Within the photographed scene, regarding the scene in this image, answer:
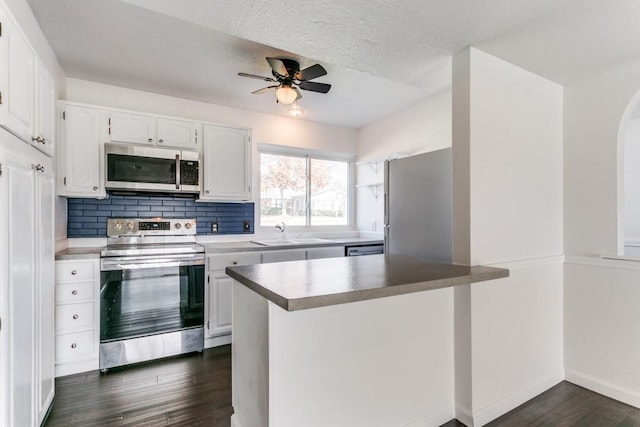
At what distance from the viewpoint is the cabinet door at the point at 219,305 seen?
118 inches

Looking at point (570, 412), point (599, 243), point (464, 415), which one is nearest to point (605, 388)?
point (570, 412)

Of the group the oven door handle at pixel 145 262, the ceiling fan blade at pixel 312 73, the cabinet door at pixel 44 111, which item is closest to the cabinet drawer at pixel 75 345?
the oven door handle at pixel 145 262

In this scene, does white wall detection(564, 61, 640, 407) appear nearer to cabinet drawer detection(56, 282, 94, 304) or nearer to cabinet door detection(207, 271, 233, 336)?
cabinet door detection(207, 271, 233, 336)

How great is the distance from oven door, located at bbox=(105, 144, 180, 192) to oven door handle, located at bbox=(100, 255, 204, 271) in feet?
2.16

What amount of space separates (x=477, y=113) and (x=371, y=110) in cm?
213

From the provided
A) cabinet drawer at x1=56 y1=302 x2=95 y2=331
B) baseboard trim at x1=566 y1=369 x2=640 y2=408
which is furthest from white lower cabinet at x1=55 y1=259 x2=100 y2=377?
baseboard trim at x1=566 y1=369 x2=640 y2=408

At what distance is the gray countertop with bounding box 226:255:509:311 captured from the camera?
1.25m

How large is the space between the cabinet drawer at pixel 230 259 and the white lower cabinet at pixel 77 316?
91 cm

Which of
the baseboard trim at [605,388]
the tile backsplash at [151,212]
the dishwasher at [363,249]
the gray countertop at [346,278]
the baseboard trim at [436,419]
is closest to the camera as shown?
the gray countertop at [346,278]

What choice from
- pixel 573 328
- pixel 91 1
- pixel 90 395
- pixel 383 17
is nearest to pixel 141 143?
pixel 91 1

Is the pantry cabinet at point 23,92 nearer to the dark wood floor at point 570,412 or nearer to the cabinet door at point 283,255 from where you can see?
the cabinet door at point 283,255

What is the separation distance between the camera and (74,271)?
247 cm

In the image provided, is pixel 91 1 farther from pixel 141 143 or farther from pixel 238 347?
pixel 238 347

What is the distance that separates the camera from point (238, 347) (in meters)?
1.79
